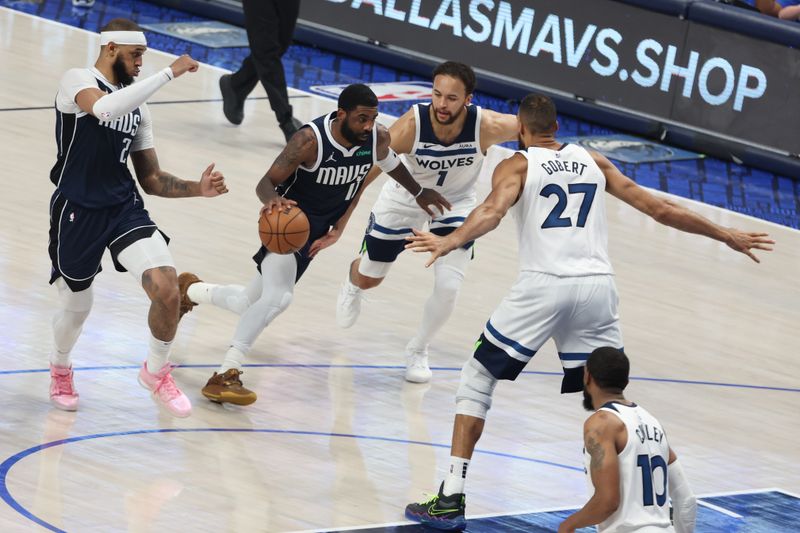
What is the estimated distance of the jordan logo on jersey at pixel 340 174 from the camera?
7.97 m

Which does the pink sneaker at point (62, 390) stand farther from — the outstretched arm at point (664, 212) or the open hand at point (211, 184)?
the outstretched arm at point (664, 212)

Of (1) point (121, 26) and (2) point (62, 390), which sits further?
(2) point (62, 390)

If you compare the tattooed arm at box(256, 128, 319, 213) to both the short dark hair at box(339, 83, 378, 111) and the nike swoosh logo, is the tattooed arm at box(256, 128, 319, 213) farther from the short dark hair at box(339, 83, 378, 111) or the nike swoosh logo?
the nike swoosh logo

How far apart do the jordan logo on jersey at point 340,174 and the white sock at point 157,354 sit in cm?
124

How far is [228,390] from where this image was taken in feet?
25.7

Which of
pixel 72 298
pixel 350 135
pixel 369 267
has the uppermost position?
pixel 350 135

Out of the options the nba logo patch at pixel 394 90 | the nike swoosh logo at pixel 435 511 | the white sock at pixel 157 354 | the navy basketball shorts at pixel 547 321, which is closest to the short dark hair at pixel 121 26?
the white sock at pixel 157 354

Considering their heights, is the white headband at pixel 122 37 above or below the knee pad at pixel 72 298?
above

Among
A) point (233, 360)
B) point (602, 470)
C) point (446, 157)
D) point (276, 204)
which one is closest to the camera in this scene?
point (602, 470)

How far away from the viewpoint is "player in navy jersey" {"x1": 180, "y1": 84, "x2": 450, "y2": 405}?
25.7ft

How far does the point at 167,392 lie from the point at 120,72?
1554 millimetres

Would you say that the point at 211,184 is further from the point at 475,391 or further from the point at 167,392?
the point at 475,391

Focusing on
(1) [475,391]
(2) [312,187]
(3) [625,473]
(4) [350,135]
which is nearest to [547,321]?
(1) [475,391]

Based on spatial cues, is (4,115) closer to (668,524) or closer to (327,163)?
(327,163)
